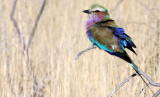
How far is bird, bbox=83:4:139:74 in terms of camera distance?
171 centimetres

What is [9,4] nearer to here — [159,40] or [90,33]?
[159,40]

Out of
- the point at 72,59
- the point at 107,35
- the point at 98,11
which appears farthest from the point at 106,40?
the point at 72,59

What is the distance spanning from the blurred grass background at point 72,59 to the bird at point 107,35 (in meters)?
0.15

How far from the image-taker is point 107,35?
71.9 inches

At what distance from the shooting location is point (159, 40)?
122 inches

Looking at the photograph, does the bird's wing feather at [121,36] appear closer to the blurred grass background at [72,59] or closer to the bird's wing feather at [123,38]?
the bird's wing feather at [123,38]

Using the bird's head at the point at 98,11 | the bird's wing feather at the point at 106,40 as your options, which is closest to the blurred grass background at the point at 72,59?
the bird's head at the point at 98,11

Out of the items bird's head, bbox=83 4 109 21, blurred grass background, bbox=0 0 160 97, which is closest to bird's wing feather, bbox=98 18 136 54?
bird's head, bbox=83 4 109 21

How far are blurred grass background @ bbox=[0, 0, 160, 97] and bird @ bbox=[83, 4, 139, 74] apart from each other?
0.15 meters

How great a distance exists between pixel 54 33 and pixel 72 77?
1426 mm

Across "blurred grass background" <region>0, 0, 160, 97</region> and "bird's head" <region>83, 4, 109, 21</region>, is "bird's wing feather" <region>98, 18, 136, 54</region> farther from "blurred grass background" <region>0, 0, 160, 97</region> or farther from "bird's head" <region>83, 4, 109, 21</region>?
"blurred grass background" <region>0, 0, 160, 97</region>

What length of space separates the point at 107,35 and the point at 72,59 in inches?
36.6

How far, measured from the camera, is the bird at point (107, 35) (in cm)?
171

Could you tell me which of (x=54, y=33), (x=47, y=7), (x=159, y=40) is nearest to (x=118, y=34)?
(x=159, y=40)
